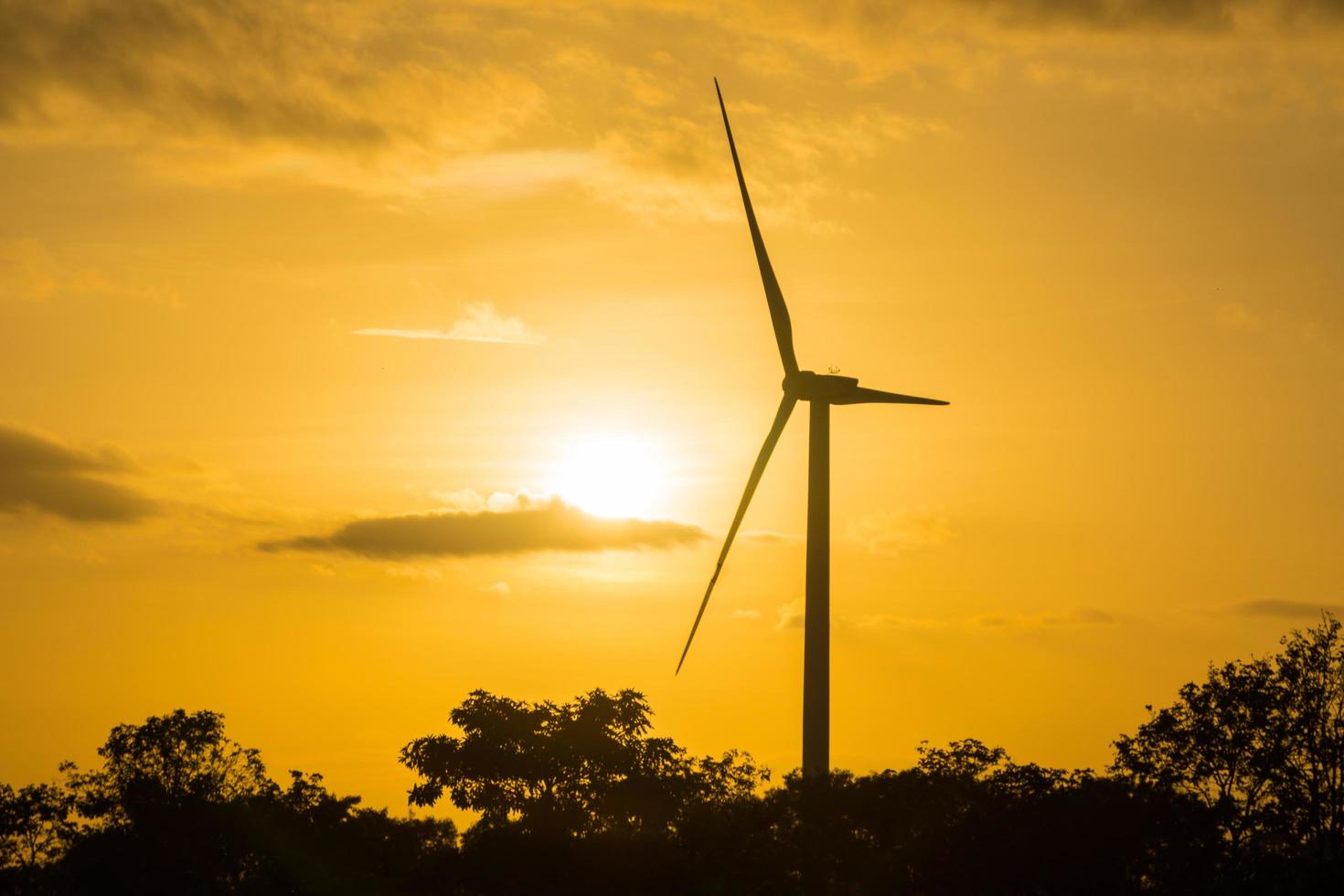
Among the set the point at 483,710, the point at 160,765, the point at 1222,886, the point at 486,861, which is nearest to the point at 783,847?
the point at 486,861

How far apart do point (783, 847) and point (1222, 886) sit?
2266cm

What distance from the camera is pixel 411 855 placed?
125 metres

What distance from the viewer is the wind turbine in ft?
277

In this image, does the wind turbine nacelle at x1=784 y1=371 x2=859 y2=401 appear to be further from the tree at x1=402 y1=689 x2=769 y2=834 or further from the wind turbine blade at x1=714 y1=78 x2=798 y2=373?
the tree at x1=402 y1=689 x2=769 y2=834

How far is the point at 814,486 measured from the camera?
8856 centimetres

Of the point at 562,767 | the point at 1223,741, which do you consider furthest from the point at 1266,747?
the point at 562,767

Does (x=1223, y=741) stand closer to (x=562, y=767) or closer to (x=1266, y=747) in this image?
(x=1266, y=747)

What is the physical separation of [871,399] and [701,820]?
88.8 feet

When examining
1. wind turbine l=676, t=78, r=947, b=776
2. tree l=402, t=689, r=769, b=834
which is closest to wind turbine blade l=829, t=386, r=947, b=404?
wind turbine l=676, t=78, r=947, b=776

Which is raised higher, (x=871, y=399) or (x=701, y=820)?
(x=871, y=399)

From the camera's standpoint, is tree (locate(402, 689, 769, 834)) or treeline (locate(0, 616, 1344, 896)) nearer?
treeline (locate(0, 616, 1344, 896))

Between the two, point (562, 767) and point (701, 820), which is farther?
point (562, 767)

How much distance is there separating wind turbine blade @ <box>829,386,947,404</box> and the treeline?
71.6 ft

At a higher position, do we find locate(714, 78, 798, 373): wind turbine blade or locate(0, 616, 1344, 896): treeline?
locate(714, 78, 798, 373): wind turbine blade
